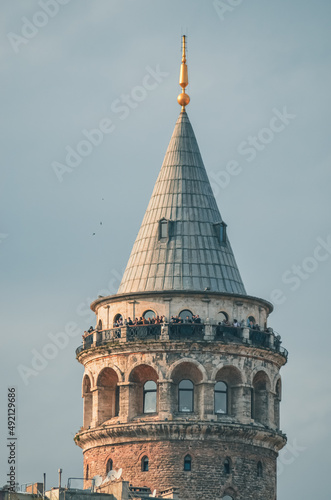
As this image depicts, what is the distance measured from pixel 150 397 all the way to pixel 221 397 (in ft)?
12.5

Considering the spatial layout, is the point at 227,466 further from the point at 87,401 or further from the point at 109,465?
the point at 87,401

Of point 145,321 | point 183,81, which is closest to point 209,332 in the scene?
point 145,321

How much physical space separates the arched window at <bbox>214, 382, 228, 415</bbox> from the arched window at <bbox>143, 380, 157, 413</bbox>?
329 cm

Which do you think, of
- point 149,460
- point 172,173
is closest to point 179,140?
point 172,173

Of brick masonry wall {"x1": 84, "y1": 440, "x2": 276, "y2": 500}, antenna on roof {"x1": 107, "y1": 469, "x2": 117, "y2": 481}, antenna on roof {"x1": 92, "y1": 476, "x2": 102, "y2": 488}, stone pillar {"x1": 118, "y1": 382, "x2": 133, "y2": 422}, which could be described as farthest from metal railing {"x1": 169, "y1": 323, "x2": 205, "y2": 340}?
antenna on roof {"x1": 92, "y1": 476, "x2": 102, "y2": 488}

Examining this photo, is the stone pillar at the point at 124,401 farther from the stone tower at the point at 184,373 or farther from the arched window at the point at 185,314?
the arched window at the point at 185,314

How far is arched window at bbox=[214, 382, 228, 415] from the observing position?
113 metres

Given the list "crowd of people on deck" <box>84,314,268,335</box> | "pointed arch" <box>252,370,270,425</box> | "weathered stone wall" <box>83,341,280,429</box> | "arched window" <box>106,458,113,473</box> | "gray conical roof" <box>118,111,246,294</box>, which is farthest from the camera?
"gray conical roof" <box>118,111,246,294</box>

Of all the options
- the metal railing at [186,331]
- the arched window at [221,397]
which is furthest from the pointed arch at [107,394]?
the arched window at [221,397]

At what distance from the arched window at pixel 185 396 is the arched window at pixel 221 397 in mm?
1349

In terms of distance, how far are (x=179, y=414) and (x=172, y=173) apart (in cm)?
1482

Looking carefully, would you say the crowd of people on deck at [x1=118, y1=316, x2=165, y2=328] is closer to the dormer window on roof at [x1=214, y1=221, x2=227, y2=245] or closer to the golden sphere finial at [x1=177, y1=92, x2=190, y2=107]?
A: the dormer window on roof at [x1=214, y1=221, x2=227, y2=245]

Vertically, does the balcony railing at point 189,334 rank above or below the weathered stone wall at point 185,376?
above

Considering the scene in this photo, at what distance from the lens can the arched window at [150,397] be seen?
113 metres
